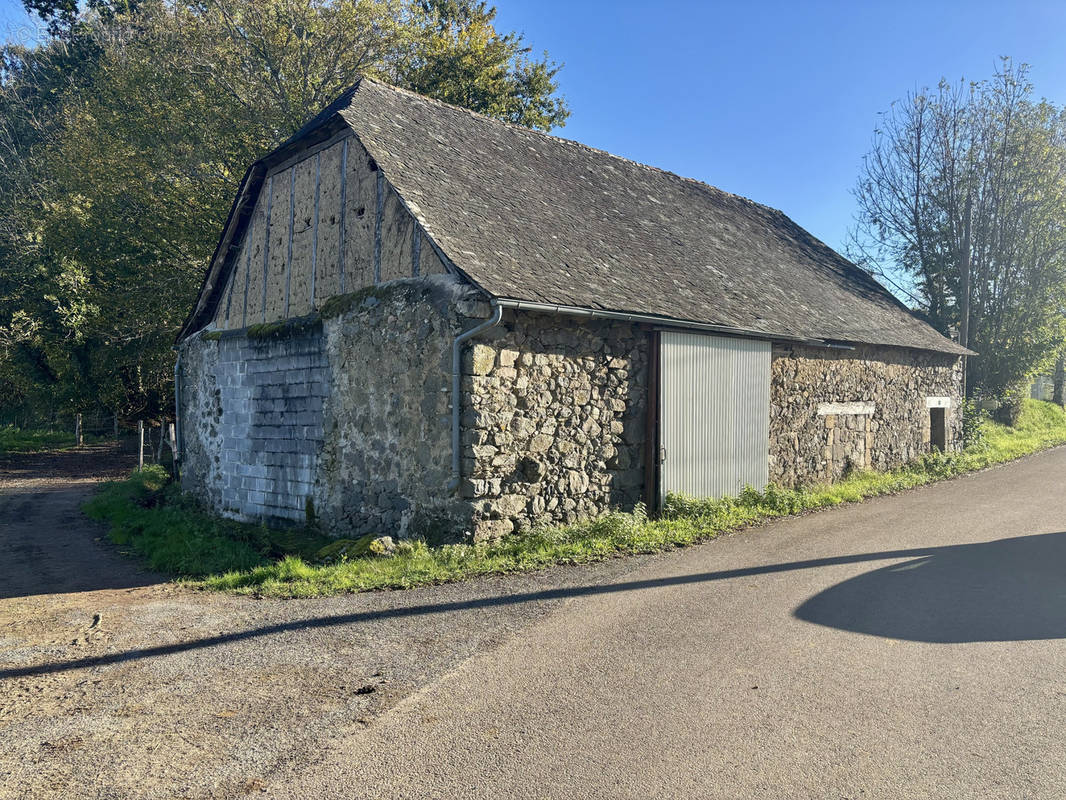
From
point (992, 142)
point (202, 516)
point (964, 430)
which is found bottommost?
point (202, 516)

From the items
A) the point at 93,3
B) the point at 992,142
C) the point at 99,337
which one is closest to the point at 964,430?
the point at 992,142

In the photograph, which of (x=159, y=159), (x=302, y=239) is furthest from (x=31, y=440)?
(x=302, y=239)

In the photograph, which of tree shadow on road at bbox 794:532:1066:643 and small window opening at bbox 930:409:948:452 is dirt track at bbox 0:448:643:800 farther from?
small window opening at bbox 930:409:948:452

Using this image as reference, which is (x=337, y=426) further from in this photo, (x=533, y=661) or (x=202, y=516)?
(x=533, y=661)

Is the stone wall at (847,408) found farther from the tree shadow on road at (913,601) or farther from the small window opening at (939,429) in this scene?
the tree shadow on road at (913,601)

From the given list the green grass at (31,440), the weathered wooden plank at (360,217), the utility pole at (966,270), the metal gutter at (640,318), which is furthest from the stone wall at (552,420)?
the green grass at (31,440)

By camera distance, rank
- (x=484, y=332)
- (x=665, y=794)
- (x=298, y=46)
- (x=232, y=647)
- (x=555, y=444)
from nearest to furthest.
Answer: (x=665, y=794) < (x=232, y=647) < (x=484, y=332) < (x=555, y=444) < (x=298, y=46)

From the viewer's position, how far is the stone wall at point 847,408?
41.9 feet

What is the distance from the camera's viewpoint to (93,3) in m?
26.2

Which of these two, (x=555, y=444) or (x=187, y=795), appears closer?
(x=187, y=795)

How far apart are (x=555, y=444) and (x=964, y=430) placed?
16.1 metres

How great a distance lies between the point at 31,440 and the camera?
2836 cm

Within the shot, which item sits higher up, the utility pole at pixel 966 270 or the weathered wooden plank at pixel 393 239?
the utility pole at pixel 966 270

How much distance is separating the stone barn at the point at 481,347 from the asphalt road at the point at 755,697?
2.78 m
